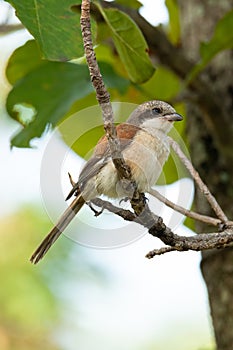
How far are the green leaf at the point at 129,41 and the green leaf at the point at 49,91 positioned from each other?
0.53m

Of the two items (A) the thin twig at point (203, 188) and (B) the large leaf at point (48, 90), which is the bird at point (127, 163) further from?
(B) the large leaf at point (48, 90)

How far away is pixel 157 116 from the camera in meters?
2.75

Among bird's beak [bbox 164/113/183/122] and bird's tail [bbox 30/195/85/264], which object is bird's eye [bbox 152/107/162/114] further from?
bird's tail [bbox 30/195/85/264]

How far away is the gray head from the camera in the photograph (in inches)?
107

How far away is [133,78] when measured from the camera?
9.74ft

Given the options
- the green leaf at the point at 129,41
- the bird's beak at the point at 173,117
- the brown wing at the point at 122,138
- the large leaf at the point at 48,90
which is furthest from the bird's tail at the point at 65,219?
the large leaf at the point at 48,90

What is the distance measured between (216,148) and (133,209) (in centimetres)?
163

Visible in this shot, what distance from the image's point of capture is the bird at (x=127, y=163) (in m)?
2.36

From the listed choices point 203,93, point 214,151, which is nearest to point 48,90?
point 203,93

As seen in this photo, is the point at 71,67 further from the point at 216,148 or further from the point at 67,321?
the point at 67,321

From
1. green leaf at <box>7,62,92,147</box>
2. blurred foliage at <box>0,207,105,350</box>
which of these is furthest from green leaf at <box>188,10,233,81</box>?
blurred foliage at <box>0,207,105,350</box>

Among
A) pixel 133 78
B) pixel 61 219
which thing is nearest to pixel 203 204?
pixel 133 78

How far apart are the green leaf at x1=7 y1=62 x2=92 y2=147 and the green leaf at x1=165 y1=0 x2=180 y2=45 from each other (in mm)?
894

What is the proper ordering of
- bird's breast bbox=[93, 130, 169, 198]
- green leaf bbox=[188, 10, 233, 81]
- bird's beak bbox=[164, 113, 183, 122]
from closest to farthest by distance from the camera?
bird's breast bbox=[93, 130, 169, 198]
bird's beak bbox=[164, 113, 183, 122]
green leaf bbox=[188, 10, 233, 81]
